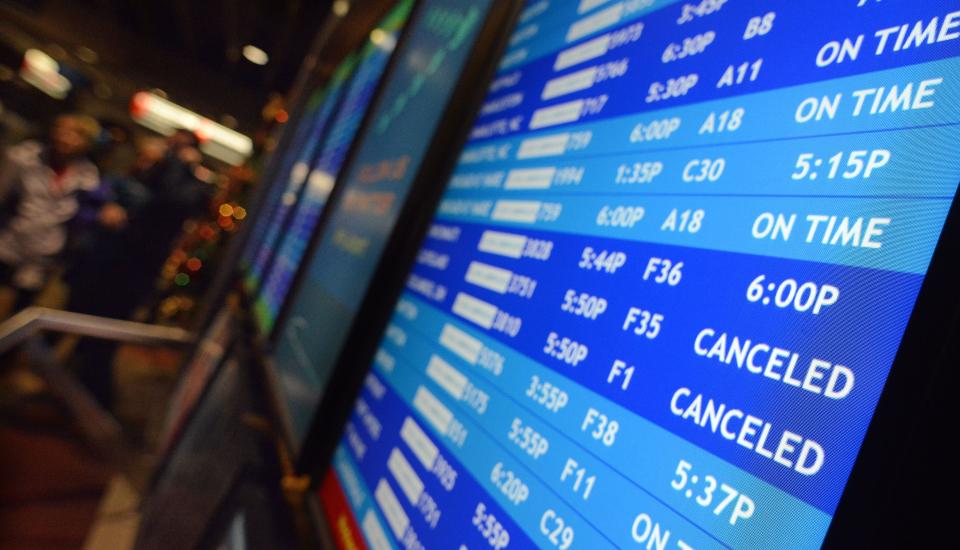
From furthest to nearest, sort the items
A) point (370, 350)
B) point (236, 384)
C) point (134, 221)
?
point (134, 221)
point (236, 384)
point (370, 350)

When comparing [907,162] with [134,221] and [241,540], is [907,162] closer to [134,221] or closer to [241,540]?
[241,540]

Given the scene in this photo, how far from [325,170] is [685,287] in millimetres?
2032

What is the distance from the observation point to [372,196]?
4.72 feet

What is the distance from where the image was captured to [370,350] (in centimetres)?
115

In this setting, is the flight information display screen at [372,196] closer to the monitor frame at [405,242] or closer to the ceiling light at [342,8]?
the monitor frame at [405,242]

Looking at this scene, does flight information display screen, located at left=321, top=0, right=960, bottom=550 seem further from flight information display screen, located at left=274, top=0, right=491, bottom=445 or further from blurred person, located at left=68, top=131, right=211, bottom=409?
blurred person, located at left=68, top=131, right=211, bottom=409

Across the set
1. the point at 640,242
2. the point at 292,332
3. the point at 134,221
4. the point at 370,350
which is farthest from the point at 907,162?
the point at 134,221

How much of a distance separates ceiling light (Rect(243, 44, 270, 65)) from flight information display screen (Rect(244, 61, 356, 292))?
7513 mm

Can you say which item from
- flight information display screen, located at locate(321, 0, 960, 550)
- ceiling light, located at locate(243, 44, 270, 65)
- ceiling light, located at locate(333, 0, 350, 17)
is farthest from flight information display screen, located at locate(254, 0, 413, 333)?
ceiling light, located at locate(243, 44, 270, 65)

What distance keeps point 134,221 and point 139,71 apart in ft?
32.8

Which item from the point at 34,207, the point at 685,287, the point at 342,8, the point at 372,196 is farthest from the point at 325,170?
the point at 34,207

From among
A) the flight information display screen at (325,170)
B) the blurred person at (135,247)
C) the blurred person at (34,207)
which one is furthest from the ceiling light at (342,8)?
the blurred person at (34,207)

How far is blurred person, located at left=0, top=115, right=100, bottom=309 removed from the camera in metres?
4.43

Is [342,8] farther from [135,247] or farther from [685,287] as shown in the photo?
[685,287]
